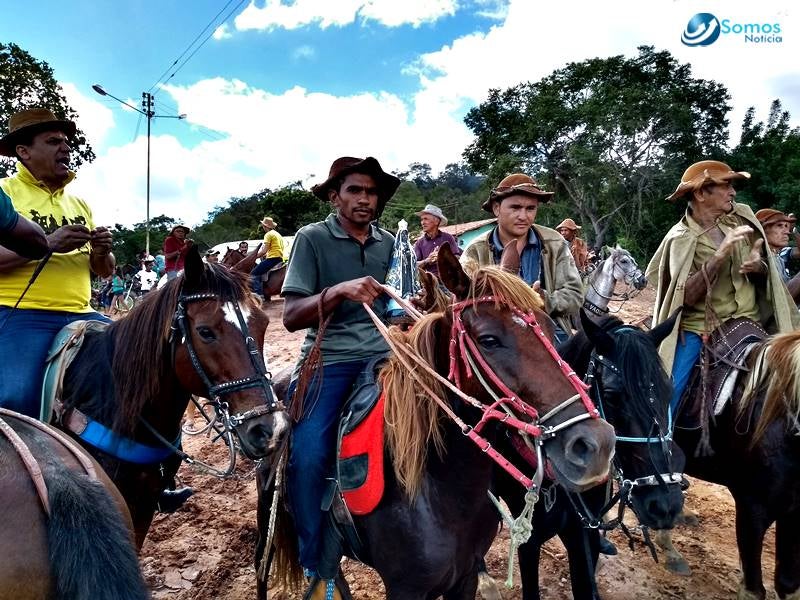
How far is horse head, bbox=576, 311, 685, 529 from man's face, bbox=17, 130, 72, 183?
3.54 meters

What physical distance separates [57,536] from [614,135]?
117ft

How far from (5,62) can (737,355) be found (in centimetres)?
2368

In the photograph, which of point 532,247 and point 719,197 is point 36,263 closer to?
point 532,247

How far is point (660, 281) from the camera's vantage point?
437 centimetres

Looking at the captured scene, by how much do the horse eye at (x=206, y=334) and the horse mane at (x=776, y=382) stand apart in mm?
3784

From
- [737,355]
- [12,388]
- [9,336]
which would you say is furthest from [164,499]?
[737,355]

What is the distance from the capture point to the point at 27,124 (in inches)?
117

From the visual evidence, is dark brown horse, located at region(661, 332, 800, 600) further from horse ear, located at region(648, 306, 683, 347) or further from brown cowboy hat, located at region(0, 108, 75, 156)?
brown cowboy hat, located at region(0, 108, 75, 156)

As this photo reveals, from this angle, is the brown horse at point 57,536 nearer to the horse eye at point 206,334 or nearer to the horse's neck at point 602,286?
the horse eye at point 206,334

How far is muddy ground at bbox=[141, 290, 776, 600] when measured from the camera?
388 centimetres

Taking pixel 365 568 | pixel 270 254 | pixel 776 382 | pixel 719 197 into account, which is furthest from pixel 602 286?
pixel 365 568

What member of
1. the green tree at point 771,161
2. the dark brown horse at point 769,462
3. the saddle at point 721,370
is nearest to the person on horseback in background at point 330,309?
the saddle at point 721,370

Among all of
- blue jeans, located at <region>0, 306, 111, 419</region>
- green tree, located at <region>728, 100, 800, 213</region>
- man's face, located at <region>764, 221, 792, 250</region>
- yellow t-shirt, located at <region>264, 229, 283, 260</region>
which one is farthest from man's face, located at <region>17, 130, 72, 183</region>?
green tree, located at <region>728, 100, 800, 213</region>

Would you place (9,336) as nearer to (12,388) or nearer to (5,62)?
(12,388)
